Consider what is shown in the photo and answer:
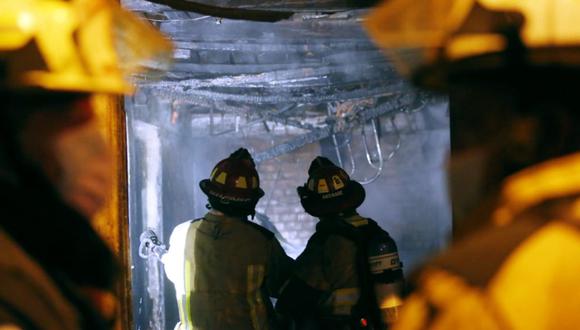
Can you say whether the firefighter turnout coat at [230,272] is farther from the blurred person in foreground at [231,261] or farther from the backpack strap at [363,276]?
the backpack strap at [363,276]

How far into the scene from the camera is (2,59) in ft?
6.18

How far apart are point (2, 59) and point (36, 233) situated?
435mm

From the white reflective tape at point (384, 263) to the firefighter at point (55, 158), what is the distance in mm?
3802

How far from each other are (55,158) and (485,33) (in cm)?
106

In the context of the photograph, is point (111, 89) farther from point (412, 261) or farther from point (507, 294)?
point (412, 261)

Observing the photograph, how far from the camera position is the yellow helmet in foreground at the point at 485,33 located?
1695 millimetres

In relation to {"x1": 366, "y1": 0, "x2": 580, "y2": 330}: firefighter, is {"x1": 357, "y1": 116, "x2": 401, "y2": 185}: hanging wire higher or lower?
higher

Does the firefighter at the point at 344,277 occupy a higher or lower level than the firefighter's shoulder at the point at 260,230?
lower

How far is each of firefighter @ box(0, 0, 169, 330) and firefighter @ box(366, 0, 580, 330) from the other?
81 centimetres

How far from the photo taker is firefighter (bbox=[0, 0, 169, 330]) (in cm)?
184

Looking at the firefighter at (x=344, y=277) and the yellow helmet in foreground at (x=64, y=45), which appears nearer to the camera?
the yellow helmet in foreground at (x=64, y=45)

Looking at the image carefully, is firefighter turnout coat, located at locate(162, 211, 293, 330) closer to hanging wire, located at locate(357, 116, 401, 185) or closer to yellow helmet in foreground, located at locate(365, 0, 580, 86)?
yellow helmet in foreground, located at locate(365, 0, 580, 86)

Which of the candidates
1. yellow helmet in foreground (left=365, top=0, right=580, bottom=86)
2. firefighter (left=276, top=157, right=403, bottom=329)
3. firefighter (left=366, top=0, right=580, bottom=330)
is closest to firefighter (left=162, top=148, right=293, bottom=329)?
firefighter (left=276, top=157, right=403, bottom=329)

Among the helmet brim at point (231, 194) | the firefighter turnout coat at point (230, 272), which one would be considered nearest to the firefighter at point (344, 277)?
the firefighter turnout coat at point (230, 272)
